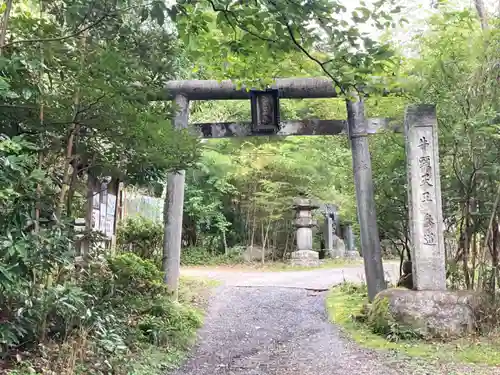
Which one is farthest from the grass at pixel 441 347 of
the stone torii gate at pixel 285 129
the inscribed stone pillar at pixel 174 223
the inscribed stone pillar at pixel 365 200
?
the inscribed stone pillar at pixel 174 223

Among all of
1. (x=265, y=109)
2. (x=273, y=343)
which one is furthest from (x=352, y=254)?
(x=273, y=343)

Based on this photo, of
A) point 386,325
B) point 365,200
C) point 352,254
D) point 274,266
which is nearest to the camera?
point 386,325

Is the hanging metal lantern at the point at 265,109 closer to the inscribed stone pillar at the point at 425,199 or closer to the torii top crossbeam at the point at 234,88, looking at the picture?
the torii top crossbeam at the point at 234,88

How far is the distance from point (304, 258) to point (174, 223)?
349 inches

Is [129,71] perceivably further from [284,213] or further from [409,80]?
[284,213]

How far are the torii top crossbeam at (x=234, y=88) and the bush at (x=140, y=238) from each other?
3508 mm

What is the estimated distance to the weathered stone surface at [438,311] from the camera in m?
5.86

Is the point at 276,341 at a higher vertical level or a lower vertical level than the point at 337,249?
lower

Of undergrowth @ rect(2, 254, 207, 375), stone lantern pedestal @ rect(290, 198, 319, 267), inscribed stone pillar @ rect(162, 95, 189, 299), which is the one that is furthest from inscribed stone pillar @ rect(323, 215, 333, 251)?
undergrowth @ rect(2, 254, 207, 375)

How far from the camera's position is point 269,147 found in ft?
50.2

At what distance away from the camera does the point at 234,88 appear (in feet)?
25.8

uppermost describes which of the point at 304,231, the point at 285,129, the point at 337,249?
the point at 285,129

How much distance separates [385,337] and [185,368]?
8.57ft

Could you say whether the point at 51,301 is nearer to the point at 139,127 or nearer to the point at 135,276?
the point at 139,127
